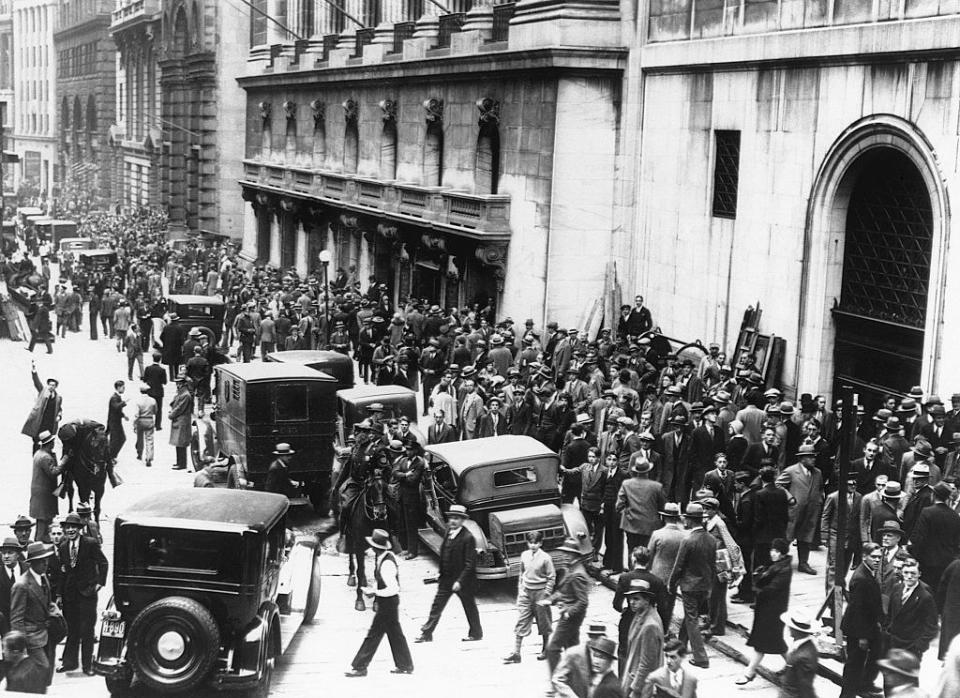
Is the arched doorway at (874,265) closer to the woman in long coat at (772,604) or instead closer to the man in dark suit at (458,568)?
the woman in long coat at (772,604)

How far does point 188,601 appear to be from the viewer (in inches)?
469

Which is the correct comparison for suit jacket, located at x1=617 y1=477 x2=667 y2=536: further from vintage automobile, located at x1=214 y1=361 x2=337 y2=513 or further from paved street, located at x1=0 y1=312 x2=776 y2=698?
vintage automobile, located at x1=214 y1=361 x2=337 y2=513

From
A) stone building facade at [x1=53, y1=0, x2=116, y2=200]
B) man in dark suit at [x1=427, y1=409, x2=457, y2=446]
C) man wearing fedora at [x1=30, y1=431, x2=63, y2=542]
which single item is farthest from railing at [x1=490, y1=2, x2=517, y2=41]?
stone building facade at [x1=53, y1=0, x2=116, y2=200]

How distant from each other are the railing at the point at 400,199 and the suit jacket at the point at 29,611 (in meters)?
19.8

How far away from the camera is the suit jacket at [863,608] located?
461 inches

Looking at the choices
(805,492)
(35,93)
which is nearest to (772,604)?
(805,492)

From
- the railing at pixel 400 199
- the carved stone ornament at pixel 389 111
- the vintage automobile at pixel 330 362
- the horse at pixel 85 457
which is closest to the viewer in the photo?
the horse at pixel 85 457

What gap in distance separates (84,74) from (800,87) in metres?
90.0

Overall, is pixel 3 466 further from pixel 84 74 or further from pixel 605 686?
pixel 84 74

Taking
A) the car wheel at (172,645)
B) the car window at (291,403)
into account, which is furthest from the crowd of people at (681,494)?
the car wheel at (172,645)

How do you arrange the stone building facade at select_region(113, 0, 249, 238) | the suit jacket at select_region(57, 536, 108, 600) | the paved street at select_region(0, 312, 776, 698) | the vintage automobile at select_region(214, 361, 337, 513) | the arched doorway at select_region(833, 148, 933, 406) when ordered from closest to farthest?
the paved street at select_region(0, 312, 776, 698) < the suit jacket at select_region(57, 536, 108, 600) < the vintage automobile at select_region(214, 361, 337, 513) < the arched doorway at select_region(833, 148, 933, 406) < the stone building facade at select_region(113, 0, 249, 238)

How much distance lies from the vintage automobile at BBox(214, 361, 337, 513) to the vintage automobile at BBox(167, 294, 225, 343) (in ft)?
43.3

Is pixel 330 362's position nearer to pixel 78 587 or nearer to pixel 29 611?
pixel 78 587

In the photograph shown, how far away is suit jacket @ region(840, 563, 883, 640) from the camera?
11.7m
